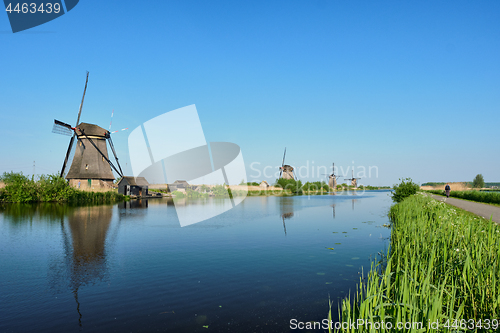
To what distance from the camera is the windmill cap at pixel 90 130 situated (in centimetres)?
4441

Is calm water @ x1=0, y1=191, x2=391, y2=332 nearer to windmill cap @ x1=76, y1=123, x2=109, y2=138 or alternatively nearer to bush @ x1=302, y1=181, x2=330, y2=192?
windmill cap @ x1=76, y1=123, x2=109, y2=138

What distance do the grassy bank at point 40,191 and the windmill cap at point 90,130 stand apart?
7.95 metres

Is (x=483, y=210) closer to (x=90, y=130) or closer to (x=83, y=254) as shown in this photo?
(x=83, y=254)

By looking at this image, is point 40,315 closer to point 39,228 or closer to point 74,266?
point 74,266

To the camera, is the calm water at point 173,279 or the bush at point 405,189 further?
the bush at point 405,189

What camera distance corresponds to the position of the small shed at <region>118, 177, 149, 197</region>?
53.4 meters

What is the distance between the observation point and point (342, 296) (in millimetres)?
7258

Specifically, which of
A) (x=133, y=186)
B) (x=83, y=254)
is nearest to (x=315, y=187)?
(x=133, y=186)

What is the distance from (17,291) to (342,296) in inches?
335

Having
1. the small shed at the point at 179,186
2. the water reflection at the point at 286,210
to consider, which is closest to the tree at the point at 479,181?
the water reflection at the point at 286,210

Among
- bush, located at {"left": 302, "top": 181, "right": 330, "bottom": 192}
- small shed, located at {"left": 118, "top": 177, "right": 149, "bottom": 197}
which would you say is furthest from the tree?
small shed, located at {"left": 118, "top": 177, "right": 149, "bottom": 197}

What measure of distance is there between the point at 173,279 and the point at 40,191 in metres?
41.4

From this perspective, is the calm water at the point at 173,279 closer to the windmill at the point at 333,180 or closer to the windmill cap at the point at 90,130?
the windmill cap at the point at 90,130

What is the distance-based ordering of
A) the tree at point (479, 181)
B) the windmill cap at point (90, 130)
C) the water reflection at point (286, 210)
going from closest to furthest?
the water reflection at point (286, 210) < the windmill cap at point (90, 130) < the tree at point (479, 181)
